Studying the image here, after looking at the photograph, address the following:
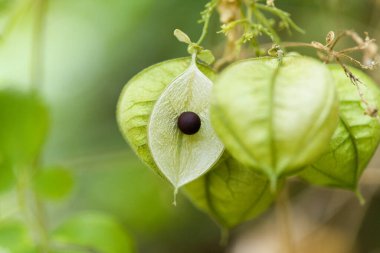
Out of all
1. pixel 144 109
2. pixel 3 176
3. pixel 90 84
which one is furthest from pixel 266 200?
pixel 90 84

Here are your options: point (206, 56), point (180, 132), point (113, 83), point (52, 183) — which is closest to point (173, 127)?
point (180, 132)

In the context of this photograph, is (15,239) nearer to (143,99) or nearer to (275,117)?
(143,99)

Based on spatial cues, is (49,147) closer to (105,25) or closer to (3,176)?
(105,25)

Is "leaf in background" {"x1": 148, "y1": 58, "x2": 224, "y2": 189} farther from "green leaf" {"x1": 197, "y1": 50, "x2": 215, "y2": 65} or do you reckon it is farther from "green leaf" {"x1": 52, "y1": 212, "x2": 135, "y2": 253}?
"green leaf" {"x1": 52, "y1": 212, "x2": 135, "y2": 253}

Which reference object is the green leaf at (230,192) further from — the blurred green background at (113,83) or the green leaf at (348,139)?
the blurred green background at (113,83)

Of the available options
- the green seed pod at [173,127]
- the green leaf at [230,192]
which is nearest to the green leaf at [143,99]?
the green seed pod at [173,127]
